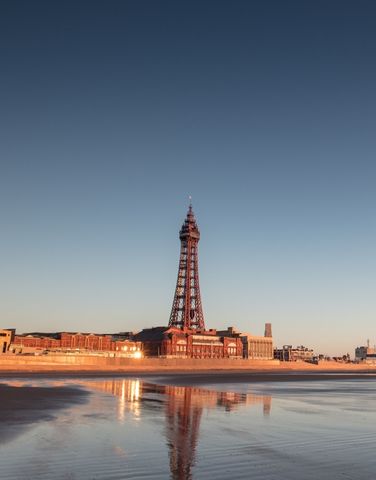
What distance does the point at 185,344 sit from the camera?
129000 mm

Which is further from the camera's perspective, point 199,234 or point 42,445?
point 199,234

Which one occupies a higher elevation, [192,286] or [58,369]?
[192,286]

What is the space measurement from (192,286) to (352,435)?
442ft

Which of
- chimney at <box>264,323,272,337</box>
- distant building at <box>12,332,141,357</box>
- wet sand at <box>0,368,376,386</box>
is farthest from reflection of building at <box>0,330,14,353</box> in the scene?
chimney at <box>264,323,272,337</box>

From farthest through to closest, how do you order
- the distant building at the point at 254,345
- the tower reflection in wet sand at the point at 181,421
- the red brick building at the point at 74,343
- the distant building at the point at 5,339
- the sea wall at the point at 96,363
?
the distant building at the point at 254,345 → the red brick building at the point at 74,343 → the distant building at the point at 5,339 → the sea wall at the point at 96,363 → the tower reflection in wet sand at the point at 181,421

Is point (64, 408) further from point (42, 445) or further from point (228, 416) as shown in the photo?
point (42, 445)

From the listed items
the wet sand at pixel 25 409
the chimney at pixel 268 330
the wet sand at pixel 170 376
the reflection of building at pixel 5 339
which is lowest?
the wet sand at pixel 170 376

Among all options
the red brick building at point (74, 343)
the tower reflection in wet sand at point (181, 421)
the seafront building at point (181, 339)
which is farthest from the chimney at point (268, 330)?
the tower reflection in wet sand at point (181, 421)

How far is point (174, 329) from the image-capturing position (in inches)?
5084

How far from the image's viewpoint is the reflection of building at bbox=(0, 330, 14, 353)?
9543 cm

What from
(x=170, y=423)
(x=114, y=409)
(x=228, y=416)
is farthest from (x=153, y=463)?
(x=114, y=409)

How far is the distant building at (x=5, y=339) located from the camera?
9535 cm

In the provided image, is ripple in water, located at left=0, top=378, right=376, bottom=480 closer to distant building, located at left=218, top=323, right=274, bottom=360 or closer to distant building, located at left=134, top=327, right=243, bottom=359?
distant building, located at left=134, top=327, right=243, bottom=359

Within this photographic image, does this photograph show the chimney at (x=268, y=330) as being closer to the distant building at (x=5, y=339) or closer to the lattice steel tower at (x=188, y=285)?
the lattice steel tower at (x=188, y=285)
